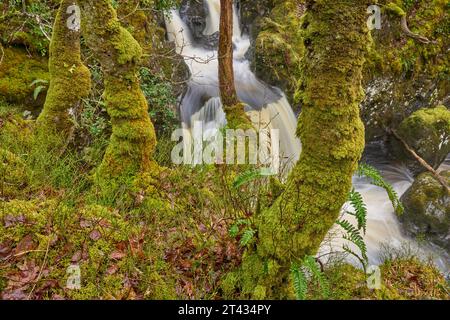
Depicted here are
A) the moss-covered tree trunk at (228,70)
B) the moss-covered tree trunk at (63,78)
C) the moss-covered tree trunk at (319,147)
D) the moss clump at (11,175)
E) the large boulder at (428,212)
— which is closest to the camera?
the moss-covered tree trunk at (319,147)

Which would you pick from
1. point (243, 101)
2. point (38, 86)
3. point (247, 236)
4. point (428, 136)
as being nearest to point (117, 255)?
point (247, 236)

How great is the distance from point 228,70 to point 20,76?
4274mm

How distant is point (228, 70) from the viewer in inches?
268

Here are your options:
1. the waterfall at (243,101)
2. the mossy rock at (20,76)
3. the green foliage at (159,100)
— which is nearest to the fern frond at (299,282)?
the green foliage at (159,100)

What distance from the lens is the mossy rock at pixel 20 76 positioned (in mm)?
6793

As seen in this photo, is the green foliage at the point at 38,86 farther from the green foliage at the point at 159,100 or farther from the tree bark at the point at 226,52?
the tree bark at the point at 226,52

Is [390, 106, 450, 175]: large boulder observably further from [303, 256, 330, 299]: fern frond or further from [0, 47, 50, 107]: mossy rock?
[0, 47, 50, 107]: mossy rock

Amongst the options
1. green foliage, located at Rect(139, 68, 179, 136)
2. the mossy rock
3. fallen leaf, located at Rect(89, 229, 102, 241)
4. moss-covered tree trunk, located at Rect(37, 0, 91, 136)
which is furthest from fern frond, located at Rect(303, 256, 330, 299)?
the mossy rock

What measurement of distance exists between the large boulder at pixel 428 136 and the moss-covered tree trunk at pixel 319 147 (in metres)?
6.79

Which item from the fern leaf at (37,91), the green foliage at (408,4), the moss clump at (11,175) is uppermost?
the green foliage at (408,4)

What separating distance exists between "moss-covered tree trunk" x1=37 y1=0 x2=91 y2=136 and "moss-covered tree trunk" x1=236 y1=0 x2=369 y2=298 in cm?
437

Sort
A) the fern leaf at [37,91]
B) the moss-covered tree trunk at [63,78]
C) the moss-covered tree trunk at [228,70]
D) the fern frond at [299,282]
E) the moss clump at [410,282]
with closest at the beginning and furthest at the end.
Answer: the fern frond at [299,282] < the moss clump at [410,282] < the moss-covered tree trunk at [63,78] < the fern leaf at [37,91] < the moss-covered tree trunk at [228,70]

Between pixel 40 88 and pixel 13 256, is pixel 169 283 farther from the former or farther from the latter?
pixel 40 88

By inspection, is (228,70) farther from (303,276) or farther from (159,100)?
(303,276)
